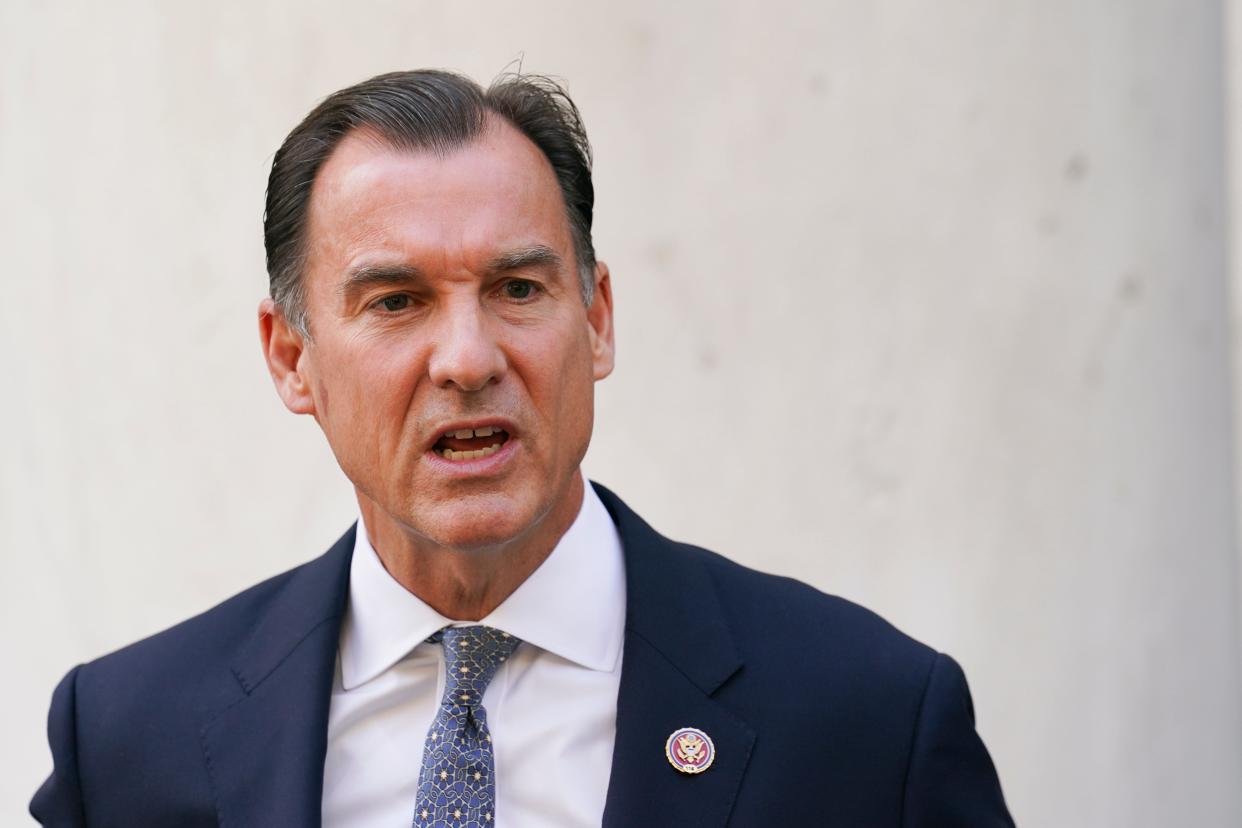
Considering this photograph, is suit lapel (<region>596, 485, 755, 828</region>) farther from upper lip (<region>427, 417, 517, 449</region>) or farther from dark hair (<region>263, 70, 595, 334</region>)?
dark hair (<region>263, 70, 595, 334</region>)

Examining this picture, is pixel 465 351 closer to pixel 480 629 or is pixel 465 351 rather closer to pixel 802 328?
pixel 480 629

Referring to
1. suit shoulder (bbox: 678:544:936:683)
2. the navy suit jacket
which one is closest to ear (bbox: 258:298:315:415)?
the navy suit jacket

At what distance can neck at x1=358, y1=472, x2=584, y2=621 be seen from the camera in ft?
10.6

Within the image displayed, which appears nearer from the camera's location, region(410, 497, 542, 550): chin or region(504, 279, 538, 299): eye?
region(410, 497, 542, 550): chin

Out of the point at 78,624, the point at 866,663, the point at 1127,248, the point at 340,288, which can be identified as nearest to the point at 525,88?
the point at 340,288

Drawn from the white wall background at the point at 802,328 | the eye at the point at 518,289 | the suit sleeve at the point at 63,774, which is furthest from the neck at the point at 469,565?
the white wall background at the point at 802,328

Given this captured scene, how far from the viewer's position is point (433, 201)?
123 inches

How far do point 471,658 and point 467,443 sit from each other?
1.26ft

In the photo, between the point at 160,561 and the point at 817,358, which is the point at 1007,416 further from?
the point at 160,561

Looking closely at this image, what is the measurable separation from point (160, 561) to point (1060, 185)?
7.83 feet

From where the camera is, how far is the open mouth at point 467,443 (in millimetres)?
3078

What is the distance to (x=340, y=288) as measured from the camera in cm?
319

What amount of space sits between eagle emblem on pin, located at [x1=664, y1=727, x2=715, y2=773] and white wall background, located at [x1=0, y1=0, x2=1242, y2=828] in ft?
4.26

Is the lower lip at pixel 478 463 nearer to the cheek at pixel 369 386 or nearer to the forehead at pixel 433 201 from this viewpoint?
the cheek at pixel 369 386
